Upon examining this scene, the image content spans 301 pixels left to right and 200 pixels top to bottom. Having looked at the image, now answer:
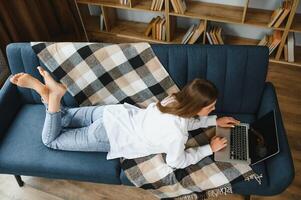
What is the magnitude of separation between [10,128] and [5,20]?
44.1 inches

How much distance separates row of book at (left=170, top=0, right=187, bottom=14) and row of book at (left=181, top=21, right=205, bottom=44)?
22 cm

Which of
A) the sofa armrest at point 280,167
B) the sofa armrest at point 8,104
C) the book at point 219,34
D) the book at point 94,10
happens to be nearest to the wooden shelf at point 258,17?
the book at point 219,34

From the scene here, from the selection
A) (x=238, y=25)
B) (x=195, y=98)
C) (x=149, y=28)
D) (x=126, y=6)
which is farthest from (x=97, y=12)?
(x=195, y=98)

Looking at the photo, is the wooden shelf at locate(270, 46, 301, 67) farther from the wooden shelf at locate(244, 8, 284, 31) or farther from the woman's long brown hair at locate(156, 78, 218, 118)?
the woman's long brown hair at locate(156, 78, 218, 118)

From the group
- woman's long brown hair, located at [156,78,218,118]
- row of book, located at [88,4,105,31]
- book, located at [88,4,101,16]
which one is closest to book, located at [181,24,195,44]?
row of book, located at [88,4,105,31]

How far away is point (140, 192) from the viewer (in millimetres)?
2039

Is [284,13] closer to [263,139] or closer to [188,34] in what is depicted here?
[188,34]

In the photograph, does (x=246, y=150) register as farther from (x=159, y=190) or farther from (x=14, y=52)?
(x=14, y=52)

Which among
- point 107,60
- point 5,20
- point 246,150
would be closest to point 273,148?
point 246,150

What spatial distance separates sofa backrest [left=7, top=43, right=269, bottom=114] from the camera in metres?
1.74

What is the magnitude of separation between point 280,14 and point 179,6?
2.87 feet

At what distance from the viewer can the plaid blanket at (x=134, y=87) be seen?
5.48 feet

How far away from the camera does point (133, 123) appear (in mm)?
1727

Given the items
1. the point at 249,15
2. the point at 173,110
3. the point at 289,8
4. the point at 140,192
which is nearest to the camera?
the point at 173,110
